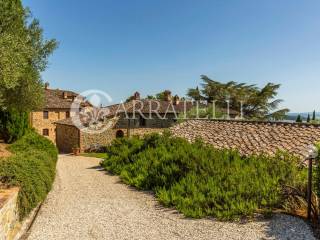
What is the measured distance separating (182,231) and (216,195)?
200 cm

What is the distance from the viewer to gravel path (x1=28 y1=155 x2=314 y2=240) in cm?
721

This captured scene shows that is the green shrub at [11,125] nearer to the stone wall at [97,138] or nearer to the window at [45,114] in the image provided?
the stone wall at [97,138]

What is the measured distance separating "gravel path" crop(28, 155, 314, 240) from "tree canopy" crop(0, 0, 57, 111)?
5.26 m

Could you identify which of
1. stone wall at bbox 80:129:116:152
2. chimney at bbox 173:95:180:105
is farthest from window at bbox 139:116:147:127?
chimney at bbox 173:95:180:105

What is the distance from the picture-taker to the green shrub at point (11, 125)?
63.1 feet

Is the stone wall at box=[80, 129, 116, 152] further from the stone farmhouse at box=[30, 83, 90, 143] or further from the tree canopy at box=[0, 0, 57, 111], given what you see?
the tree canopy at box=[0, 0, 57, 111]

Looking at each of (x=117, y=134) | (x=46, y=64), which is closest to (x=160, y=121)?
(x=117, y=134)

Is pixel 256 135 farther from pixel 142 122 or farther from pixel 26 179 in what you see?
pixel 142 122

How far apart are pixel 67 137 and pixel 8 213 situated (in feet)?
86.0

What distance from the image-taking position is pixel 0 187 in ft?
24.1

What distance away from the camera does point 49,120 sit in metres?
36.8

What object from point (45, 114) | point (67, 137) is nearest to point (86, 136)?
point (67, 137)

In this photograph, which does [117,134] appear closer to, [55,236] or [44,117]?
[44,117]

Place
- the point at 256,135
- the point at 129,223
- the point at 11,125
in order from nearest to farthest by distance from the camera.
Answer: the point at 129,223 → the point at 256,135 → the point at 11,125
